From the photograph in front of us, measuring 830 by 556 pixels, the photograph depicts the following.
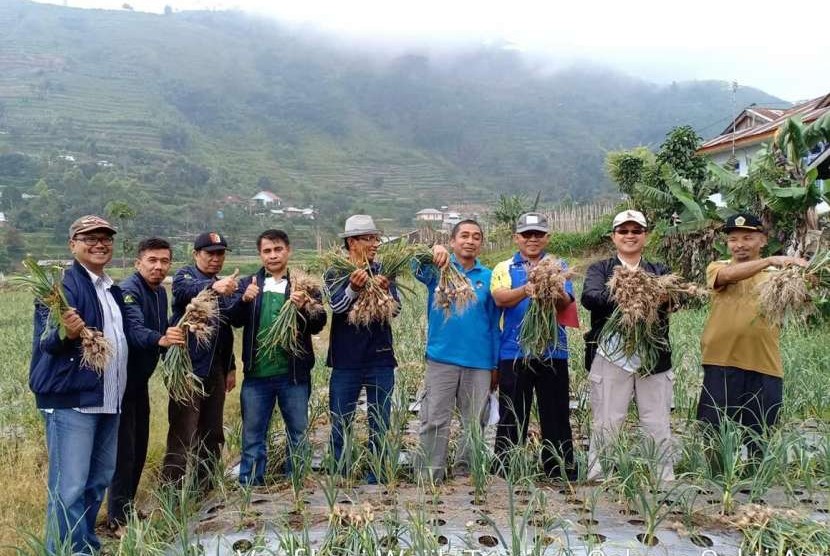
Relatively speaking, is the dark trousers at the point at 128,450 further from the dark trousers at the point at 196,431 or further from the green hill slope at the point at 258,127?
the green hill slope at the point at 258,127

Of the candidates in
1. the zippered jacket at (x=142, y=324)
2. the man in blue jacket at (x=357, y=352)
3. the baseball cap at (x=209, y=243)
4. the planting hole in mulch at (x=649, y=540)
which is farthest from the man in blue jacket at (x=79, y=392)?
the planting hole in mulch at (x=649, y=540)

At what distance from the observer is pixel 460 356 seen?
12.2 ft

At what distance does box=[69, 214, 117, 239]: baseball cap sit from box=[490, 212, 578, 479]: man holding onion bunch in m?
2.08

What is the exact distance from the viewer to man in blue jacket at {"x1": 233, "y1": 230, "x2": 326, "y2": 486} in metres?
3.71

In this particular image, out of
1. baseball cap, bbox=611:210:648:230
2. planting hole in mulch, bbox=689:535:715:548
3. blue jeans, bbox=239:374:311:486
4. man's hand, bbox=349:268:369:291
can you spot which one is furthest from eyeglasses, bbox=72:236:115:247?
planting hole in mulch, bbox=689:535:715:548

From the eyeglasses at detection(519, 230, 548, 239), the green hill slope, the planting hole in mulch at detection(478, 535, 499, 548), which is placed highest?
the green hill slope

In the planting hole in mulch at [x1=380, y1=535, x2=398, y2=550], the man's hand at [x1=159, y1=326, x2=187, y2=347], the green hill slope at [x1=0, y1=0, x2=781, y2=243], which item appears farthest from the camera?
the green hill slope at [x1=0, y1=0, x2=781, y2=243]

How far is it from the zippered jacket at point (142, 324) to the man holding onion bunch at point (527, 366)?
1899mm

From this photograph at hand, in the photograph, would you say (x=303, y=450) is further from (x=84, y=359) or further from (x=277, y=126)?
(x=277, y=126)

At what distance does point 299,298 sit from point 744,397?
2.59 metres

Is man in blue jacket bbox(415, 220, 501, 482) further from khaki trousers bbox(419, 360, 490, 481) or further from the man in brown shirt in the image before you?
the man in brown shirt

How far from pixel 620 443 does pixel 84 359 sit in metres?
2.63

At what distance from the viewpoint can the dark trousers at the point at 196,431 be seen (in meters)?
3.72

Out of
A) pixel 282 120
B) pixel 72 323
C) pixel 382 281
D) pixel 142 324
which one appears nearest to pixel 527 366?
pixel 382 281
